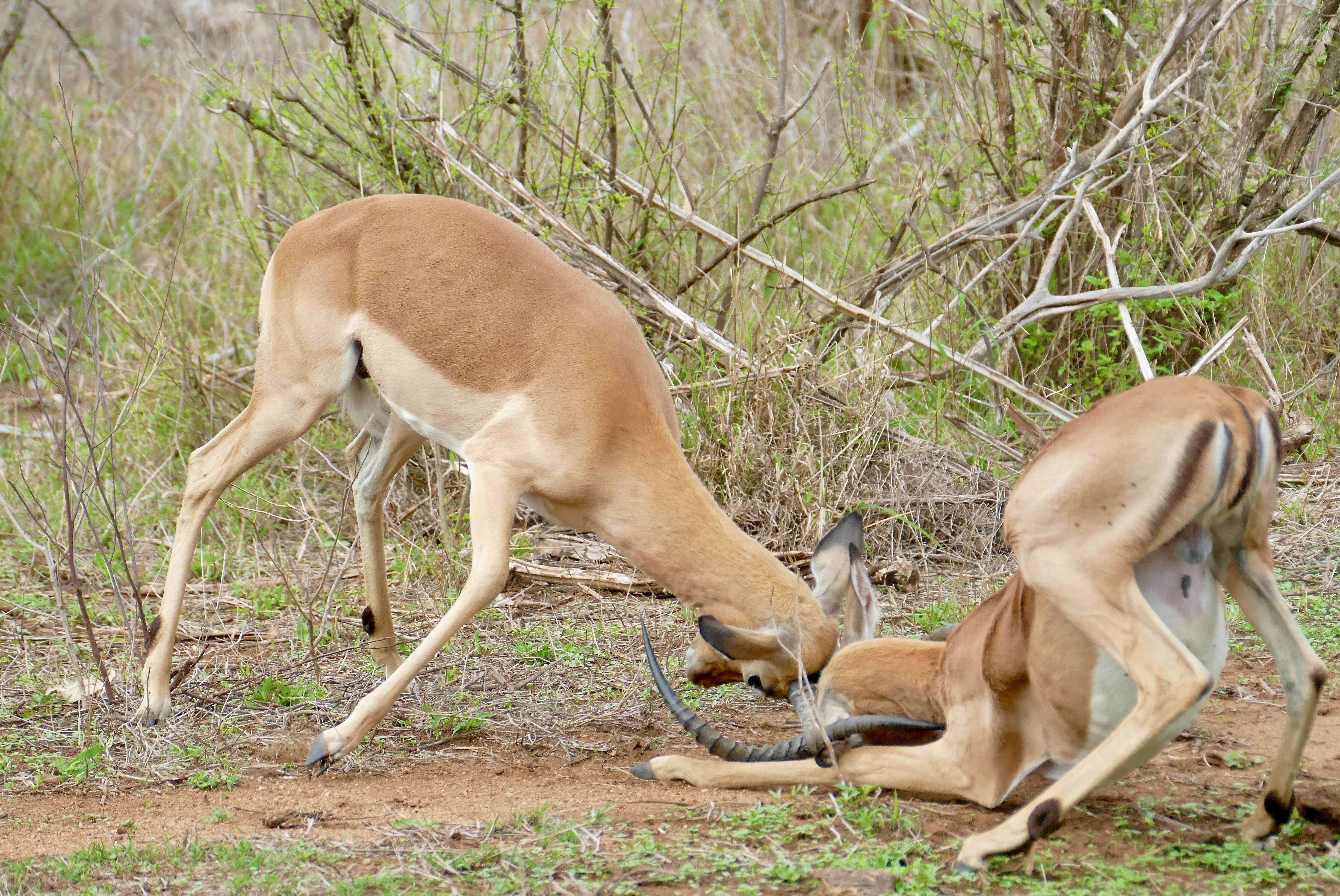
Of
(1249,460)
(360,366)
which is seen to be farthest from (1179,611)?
(360,366)

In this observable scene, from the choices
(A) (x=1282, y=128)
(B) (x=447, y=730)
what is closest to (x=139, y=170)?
(B) (x=447, y=730)

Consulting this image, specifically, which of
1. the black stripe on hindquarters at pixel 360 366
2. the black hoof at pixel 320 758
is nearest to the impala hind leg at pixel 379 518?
the black stripe on hindquarters at pixel 360 366

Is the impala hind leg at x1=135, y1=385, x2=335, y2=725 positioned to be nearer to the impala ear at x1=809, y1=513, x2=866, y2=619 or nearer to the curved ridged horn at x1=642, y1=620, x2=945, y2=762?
the curved ridged horn at x1=642, y1=620, x2=945, y2=762

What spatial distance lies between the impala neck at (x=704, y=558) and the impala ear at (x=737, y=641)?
58 millimetres

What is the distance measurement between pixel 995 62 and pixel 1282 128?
1.52 m

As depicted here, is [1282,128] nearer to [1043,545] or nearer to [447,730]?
[1043,545]

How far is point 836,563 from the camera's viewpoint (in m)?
3.90

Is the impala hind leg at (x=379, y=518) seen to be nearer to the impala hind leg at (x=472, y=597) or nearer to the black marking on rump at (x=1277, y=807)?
the impala hind leg at (x=472, y=597)

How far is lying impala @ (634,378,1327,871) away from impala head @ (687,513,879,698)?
1.05 feet

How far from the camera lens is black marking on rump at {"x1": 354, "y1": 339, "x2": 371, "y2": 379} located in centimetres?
434

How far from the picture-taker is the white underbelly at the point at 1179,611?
2.95 meters

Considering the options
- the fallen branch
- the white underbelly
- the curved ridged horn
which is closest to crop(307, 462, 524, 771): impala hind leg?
the curved ridged horn

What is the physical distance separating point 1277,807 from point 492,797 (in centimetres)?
196

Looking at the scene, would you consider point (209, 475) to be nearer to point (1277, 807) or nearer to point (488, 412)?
point (488, 412)
